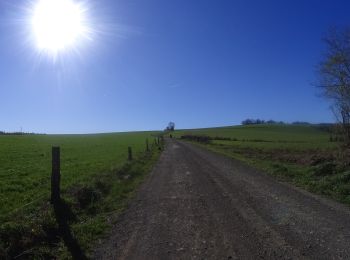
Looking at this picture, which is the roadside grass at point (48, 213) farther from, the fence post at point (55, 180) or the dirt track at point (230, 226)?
the dirt track at point (230, 226)

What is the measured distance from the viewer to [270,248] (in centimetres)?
745

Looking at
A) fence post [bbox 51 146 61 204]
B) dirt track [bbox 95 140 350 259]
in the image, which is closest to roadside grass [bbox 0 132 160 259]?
fence post [bbox 51 146 61 204]

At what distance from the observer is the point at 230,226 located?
9.24 meters

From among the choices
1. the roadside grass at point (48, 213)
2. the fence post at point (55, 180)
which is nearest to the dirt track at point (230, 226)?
the roadside grass at point (48, 213)

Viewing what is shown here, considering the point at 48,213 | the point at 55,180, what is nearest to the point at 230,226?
the point at 48,213

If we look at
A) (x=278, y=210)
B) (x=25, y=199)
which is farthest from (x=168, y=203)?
(x=25, y=199)

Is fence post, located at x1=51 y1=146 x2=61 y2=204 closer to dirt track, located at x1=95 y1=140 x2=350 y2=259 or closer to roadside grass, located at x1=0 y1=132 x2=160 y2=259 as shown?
roadside grass, located at x1=0 y1=132 x2=160 y2=259

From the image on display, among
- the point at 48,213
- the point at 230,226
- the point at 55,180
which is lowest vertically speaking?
the point at 230,226

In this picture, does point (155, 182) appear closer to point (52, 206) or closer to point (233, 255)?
point (52, 206)

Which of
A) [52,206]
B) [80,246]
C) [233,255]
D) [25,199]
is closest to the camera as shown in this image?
[233,255]

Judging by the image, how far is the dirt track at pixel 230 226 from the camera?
7.33 metres

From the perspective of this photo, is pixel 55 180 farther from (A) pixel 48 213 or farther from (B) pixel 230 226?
(B) pixel 230 226

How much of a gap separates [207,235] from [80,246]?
2775mm

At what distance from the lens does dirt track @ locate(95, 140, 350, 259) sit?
289 inches
